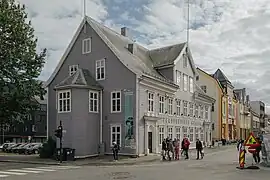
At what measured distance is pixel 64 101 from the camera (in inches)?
1316

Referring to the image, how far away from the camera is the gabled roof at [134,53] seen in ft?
114

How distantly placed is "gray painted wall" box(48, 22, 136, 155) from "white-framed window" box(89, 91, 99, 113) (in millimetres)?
539

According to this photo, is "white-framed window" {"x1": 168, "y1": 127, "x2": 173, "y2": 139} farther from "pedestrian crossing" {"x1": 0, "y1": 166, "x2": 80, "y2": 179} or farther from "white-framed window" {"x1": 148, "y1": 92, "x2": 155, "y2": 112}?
"pedestrian crossing" {"x1": 0, "y1": 166, "x2": 80, "y2": 179}

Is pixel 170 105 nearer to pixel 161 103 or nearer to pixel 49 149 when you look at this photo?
pixel 161 103

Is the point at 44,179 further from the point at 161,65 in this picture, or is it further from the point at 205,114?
the point at 205,114

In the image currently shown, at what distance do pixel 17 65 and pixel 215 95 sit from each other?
118 feet

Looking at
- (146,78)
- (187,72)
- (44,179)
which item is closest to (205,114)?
(187,72)

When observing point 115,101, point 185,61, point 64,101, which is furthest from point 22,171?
point 185,61

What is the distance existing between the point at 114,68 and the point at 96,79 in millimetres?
2308

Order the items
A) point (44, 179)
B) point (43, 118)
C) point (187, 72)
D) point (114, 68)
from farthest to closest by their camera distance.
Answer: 1. point (43, 118)
2. point (187, 72)
3. point (114, 68)
4. point (44, 179)

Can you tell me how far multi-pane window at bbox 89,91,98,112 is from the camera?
3353 centimetres

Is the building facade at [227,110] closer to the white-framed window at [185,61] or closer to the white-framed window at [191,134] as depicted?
the white-framed window at [191,134]

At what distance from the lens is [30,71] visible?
39.5 meters

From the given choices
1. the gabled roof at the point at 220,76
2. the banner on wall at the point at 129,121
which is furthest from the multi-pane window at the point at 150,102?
the gabled roof at the point at 220,76
